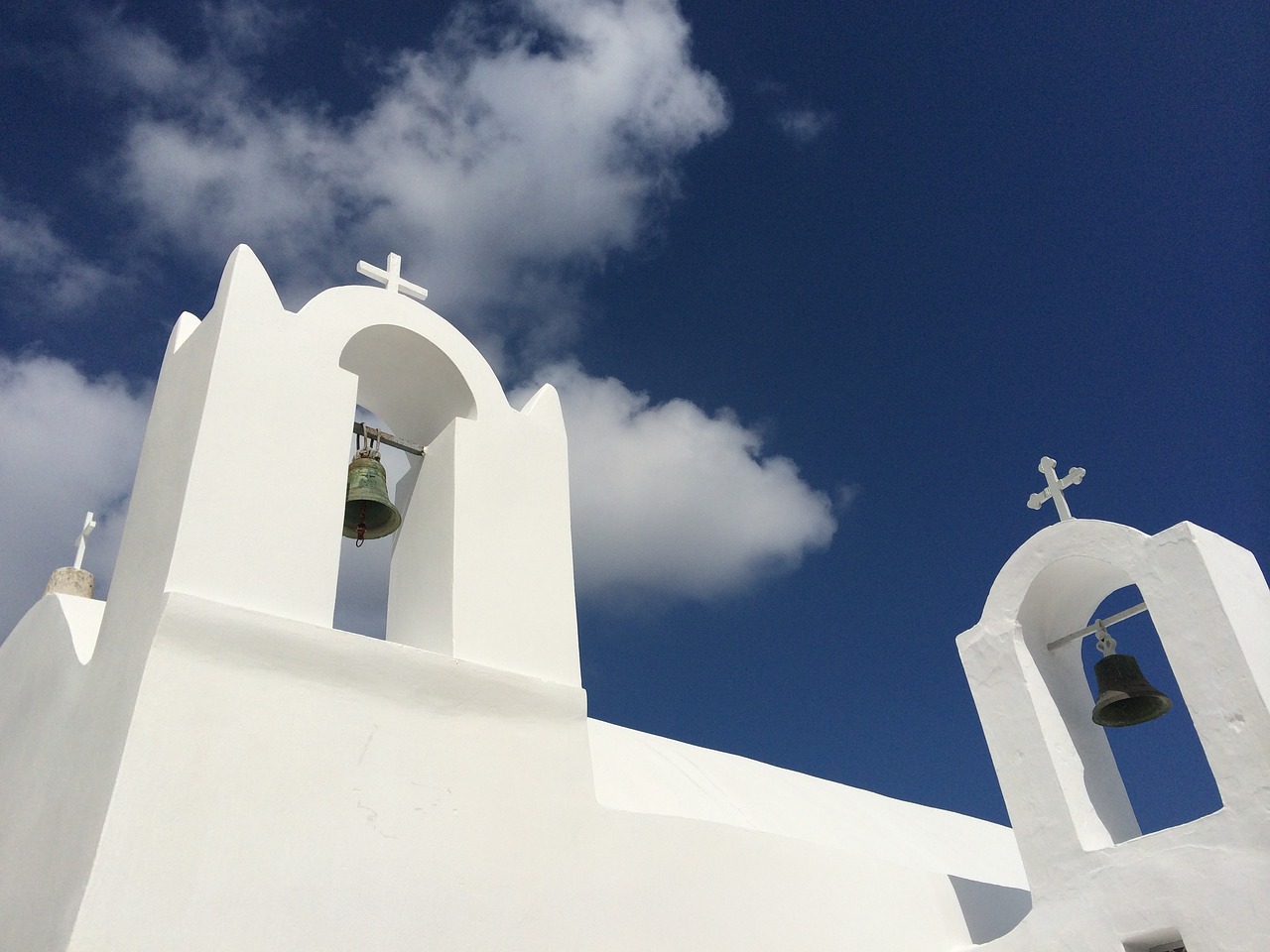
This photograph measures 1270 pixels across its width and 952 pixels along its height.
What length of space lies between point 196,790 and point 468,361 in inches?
107

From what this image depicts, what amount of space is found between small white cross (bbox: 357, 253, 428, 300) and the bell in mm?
987

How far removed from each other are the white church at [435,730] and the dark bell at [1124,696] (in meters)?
0.05

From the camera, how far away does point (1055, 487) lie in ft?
19.4

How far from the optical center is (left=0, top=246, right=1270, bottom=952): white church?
337 cm

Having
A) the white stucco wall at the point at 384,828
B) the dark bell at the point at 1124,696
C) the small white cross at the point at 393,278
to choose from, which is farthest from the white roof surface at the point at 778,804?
the small white cross at the point at 393,278

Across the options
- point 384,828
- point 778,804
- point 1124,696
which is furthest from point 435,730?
point 1124,696

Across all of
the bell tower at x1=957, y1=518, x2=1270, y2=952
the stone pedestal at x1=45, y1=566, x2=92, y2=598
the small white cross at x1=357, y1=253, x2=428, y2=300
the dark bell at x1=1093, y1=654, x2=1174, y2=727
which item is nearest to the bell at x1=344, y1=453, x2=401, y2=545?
the small white cross at x1=357, y1=253, x2=428, y2=300

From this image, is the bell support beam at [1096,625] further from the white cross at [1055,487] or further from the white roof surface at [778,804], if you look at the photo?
the white roof surface at [778,804]

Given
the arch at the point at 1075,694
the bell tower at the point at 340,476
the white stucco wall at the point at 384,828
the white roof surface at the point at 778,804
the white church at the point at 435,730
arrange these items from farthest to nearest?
the white roof surface at the point at 778,804
the arch at the point at 1075,694
the bell tower at the point at 340,476
the white church at the point at 435,730
the white stucco wall at the point at 384,828

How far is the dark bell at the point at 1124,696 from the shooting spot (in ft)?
18.3

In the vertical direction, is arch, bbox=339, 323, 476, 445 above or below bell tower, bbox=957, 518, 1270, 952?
above

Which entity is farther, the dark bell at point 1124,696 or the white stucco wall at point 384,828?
the dark bell at point 1124,696

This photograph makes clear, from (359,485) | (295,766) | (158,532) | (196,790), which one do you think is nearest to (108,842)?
(196,790)

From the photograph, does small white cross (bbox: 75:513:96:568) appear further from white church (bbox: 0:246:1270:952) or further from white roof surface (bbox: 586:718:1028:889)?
white roof surface (bbox: 586:718:1028:889)
